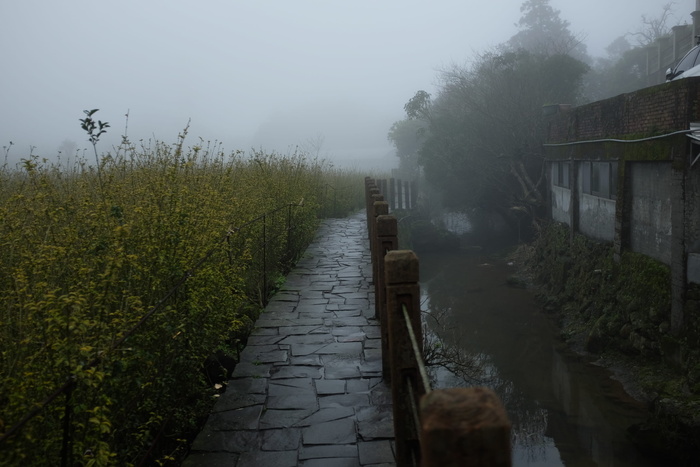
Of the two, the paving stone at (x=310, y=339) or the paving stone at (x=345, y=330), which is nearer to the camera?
the paving stone at (x=310, y=339)

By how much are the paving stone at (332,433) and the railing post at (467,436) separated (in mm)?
2647

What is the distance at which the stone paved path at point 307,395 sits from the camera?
3.60 meters

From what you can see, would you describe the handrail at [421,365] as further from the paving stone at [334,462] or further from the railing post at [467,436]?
the paving stone at [334,462]

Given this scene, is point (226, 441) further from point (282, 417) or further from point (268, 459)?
point (282, 417)

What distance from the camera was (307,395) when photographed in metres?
4.47

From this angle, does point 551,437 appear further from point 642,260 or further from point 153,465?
point 153,465

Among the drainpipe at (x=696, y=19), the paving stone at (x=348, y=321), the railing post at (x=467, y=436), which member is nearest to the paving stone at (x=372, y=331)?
the paving stone at (x=348, y=321)

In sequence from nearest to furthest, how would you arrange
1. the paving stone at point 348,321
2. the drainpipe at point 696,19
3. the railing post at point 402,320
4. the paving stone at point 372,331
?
the railing post at point 402,320, the paving stone at point 372,331, the paving stone at point 348,321, the drainpipe at point 696,19

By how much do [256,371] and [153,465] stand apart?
1.18 metres

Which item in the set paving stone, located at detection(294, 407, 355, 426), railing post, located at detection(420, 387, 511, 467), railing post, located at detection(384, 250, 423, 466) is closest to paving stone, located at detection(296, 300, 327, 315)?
paving stone, located at detection(294, 407, 355, 426)

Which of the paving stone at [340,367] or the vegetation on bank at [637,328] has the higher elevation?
the paving stone at [340,367]

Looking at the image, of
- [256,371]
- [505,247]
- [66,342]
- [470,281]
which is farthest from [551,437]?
[505,247]

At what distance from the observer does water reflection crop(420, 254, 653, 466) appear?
7094mm

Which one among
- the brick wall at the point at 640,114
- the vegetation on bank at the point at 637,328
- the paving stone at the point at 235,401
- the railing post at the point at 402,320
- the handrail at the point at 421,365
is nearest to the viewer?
the handrail at the point at 421,365
